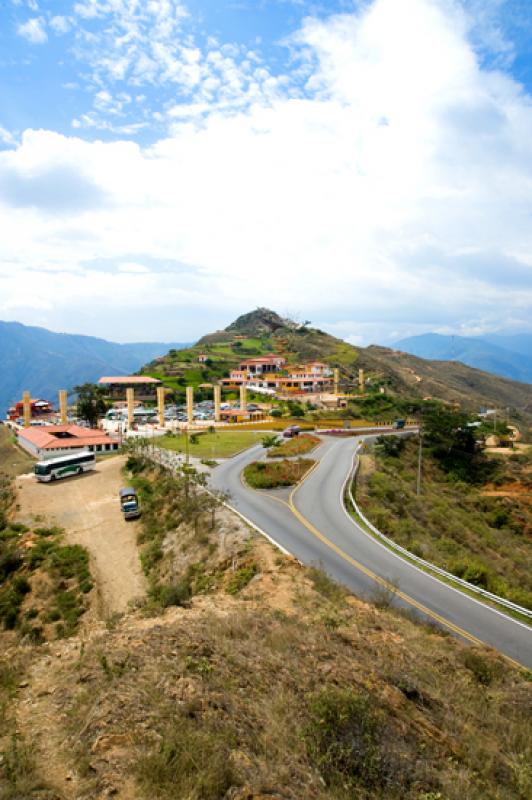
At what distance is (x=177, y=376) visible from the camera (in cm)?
11675

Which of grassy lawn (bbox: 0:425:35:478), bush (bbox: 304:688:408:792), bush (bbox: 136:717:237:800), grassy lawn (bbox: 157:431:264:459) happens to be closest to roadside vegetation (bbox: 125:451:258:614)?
bush (bbox: 136:717:237:800)

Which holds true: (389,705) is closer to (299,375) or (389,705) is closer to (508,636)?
(508,636)

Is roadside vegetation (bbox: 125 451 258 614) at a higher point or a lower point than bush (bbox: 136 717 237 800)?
lower

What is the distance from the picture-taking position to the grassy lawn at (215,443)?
4881cm

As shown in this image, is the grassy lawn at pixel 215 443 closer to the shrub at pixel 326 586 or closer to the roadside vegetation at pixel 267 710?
the shrub at pixel 326 586

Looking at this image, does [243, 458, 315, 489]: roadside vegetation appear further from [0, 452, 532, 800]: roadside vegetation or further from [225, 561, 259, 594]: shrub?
[0, 452, 532, 800]: roadside vegetation

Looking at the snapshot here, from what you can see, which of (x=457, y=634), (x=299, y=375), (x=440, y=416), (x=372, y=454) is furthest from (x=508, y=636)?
(x=299, y=375)

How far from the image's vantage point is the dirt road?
23.1m

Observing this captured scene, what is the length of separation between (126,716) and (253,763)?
8.56ft

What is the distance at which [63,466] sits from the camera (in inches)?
1704

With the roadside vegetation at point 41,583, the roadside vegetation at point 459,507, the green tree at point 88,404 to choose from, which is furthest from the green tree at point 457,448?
the green tree at point 88,404

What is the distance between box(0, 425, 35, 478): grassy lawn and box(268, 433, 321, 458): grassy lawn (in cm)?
2547

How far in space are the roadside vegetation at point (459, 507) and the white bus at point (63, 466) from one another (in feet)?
86.4

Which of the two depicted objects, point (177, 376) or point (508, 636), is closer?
point (508, 636)
